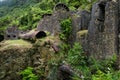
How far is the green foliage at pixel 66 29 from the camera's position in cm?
2638

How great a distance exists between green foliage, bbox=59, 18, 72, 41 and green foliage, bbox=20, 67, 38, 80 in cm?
445

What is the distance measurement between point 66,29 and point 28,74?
556cm

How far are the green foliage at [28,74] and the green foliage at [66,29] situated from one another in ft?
14.6

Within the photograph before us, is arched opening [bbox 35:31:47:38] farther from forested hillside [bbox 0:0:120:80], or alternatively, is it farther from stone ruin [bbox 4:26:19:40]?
stone ruin [bbox 4:26:19:40]

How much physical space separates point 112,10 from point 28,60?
7464mm

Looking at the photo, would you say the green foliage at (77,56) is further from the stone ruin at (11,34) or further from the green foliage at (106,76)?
the stone ruin at (11,34)

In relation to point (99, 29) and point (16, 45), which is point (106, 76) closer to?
point (99, 29)

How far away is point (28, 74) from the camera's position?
22.9 meters

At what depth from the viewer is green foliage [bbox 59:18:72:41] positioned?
2638 cm

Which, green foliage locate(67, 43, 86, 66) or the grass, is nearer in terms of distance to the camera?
green foliage locate(67, 43, 86, 66)

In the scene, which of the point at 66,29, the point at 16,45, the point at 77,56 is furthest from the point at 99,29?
the point at 16,45

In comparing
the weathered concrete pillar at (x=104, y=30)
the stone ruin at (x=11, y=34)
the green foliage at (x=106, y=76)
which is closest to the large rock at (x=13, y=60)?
the weathered concrete pillar at (x=104, y=30)

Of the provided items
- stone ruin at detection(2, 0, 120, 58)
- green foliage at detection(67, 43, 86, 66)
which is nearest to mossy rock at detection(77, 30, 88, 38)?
stone ruin at detection(2, 0, 120, 58)

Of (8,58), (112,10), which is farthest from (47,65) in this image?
(112,10)
